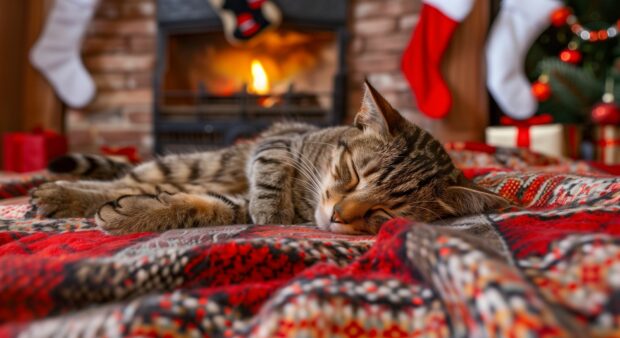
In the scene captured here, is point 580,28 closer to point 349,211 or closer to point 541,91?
point 541,91

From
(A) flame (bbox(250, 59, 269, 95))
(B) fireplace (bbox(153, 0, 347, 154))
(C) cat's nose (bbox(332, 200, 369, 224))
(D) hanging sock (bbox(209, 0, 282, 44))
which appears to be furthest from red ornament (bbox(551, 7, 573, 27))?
(C) cat's nose (bbox(332, 200, 369, 224))

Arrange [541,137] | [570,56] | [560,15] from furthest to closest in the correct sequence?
[570,56]
[560,15]
[541,137]

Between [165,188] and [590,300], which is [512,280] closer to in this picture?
[590,300]

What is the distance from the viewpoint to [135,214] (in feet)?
2.66

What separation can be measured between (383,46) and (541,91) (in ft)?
2.85

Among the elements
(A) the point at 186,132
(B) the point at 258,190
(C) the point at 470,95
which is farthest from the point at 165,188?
(C) the point at 470,95

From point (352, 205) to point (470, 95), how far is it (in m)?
1.87

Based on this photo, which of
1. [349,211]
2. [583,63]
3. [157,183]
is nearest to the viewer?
[349,211]

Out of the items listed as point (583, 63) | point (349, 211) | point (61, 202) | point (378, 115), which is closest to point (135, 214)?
point (61, 202)

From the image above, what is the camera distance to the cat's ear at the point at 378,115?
2.88 ft

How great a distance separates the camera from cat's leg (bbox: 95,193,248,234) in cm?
80

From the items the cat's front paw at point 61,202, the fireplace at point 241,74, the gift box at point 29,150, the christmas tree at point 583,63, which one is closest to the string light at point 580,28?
the christmas tree at point 583,63

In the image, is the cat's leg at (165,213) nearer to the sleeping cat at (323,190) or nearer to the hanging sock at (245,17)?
the sleeping cat at (323,190)

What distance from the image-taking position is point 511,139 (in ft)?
6.95
